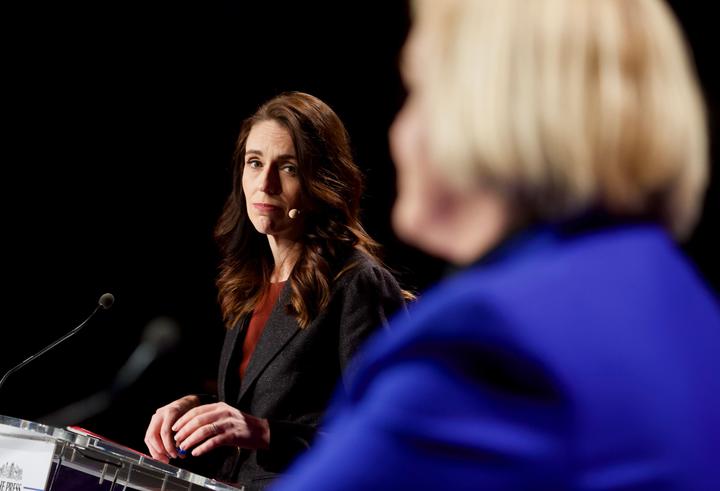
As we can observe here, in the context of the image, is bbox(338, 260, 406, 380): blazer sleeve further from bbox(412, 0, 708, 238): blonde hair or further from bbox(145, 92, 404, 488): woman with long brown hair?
bbox(412, 0, 708, 238): blonde hair

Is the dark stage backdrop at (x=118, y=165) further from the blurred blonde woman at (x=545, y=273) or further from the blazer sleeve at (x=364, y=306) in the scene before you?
the blurred blonde woman at (x=545, y=273)

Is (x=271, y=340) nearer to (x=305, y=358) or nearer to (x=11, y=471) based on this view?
(x=305, y=358)

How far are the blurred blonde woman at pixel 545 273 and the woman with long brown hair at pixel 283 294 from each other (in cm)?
150

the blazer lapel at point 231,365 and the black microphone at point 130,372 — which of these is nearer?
the blazer lapel at point 231,365

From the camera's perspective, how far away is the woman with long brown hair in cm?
215

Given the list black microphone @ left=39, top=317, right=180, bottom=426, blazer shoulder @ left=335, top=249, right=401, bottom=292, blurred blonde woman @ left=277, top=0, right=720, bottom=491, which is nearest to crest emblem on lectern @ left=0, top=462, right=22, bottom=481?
blazer shoulder @ left=335, top=249, right=401, bottom=292

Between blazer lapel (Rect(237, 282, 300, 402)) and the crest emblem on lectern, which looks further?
blazer lapel (Rect(237, 282, 300, 402))

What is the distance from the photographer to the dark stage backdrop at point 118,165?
426 cm

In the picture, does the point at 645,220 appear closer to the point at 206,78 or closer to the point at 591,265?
the point at 591,265

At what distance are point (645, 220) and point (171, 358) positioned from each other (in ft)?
12.0

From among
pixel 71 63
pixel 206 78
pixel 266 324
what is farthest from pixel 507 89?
pixel 71 63

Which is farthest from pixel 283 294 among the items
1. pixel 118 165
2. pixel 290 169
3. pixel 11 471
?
pixel 118 165

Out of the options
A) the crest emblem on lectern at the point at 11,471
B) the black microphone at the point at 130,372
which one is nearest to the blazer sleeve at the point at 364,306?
the crest emblem on lectern at the point at 11,471

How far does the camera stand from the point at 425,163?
682 millimetres
